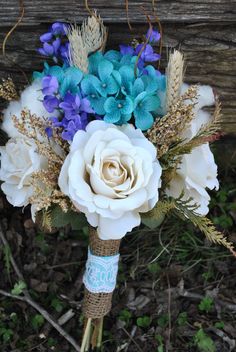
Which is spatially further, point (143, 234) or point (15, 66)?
point (143, 234)

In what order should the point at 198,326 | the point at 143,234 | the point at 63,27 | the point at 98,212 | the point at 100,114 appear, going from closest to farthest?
the point at 98,212
the point at 100,114
the point at 63,27
the point at 198,326
the point at 143,234

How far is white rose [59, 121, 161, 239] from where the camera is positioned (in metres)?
1.46

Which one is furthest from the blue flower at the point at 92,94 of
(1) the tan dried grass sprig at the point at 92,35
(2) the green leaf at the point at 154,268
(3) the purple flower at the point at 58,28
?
(2) the green leaf at the point at 154,268

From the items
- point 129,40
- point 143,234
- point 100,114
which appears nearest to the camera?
point 100,114

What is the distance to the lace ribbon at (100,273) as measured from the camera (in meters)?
1.82

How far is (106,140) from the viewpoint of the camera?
1509 millimetres

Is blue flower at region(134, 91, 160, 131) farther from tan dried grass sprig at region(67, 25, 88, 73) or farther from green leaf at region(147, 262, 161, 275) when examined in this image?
green leaf at region(147, 262, 161, 275)

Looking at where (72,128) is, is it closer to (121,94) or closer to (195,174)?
(121,94)

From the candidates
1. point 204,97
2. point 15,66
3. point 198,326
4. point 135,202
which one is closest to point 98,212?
point 135,202

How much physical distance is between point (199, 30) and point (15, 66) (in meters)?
0.61

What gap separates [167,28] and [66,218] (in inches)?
26.6

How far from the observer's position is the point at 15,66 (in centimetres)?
197

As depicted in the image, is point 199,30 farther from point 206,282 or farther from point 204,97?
point 206,282

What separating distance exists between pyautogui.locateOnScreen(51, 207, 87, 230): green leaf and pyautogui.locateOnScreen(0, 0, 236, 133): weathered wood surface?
0.53m
